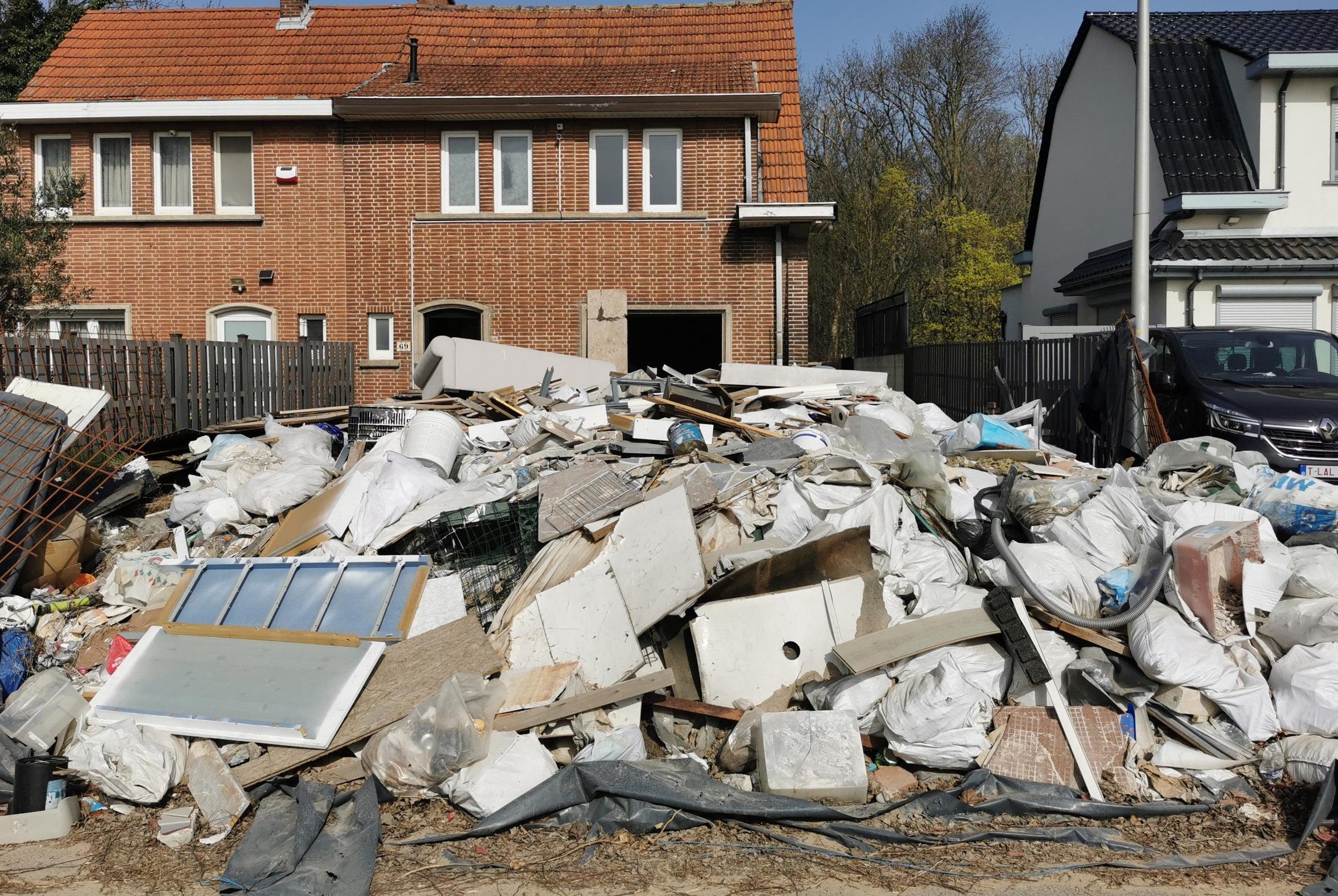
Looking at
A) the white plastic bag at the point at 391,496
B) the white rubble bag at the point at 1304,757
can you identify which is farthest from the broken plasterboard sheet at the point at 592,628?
the white rubble bag at the point at 1304,757

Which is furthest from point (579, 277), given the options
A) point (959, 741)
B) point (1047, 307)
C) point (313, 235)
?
point (959, 741)

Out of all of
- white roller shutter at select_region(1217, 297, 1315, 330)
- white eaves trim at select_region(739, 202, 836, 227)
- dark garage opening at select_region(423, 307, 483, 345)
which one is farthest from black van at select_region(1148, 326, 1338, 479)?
dark garage opening at select_region(423, 307, 483, 345)

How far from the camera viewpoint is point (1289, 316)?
15.5 m

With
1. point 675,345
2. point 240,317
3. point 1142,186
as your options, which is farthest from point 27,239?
point 1142,186

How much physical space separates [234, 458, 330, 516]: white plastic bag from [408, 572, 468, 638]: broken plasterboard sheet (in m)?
2.17

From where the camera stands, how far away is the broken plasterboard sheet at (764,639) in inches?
225

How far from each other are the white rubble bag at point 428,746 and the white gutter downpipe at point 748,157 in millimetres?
12364

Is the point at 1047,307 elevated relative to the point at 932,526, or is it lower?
elevated

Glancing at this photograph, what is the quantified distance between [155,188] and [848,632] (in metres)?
15.1

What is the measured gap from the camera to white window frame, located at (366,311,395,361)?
16.8m

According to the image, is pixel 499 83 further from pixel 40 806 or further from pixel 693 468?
pixel 40 806

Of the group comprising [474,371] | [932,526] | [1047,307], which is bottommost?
[932,526]

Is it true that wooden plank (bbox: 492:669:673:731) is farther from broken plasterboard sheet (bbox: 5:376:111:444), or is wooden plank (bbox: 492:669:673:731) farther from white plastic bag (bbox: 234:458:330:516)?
broken plasterboard sheet (bbox: 5:376:111:444)

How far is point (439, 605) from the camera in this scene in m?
6.14
